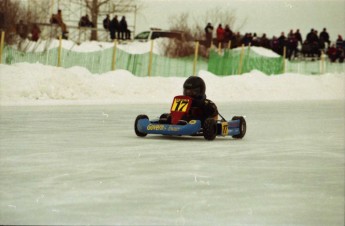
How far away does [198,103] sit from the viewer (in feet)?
38.4

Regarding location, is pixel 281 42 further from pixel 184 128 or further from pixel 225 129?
pixel 184 128

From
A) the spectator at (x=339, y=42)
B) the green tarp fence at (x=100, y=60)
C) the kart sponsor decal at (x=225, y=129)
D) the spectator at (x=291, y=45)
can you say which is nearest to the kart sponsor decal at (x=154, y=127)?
the kart sponsor decal at (x=225, y=129)

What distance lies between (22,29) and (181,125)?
20.1 metres

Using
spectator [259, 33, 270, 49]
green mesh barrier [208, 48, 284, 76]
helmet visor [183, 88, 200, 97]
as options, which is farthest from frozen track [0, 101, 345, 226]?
spectator [259, 33, 270, 49]

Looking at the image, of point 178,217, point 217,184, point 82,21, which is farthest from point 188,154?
point 82,21

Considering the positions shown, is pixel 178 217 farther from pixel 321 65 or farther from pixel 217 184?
pixel 321 65

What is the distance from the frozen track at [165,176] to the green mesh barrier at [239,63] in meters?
15.9

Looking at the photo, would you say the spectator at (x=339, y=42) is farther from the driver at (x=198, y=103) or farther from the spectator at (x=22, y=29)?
the driver at (x=198, y=103)

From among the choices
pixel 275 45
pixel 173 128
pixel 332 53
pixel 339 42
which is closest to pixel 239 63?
pixel 275 45

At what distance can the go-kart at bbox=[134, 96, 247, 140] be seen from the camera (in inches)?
451

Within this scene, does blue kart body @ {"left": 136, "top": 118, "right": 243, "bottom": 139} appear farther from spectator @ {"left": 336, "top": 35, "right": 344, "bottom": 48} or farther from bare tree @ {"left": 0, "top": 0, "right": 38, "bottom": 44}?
spectator @ {"left": 336, "top": 35, "right": 344, "bottom": 48}

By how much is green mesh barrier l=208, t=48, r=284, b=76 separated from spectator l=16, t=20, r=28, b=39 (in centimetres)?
661

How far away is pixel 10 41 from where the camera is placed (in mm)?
29828

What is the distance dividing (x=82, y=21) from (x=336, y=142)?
87.2 ft
